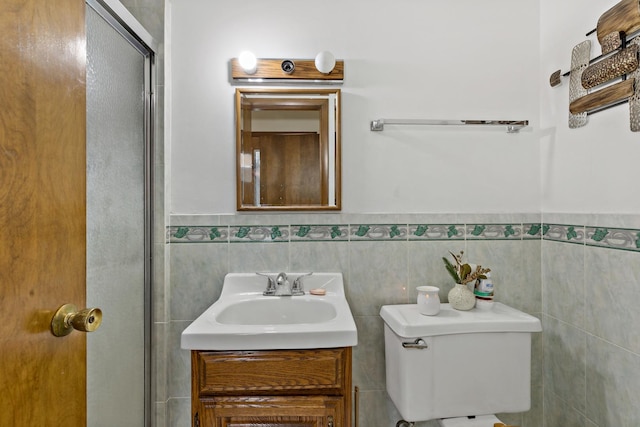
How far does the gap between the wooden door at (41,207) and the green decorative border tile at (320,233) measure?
3.16 feet

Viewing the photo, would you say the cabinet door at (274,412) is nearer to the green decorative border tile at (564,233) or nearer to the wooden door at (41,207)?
the wooden door at (41,207)

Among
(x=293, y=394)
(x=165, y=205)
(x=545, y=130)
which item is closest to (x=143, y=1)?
(x=165, y=205)

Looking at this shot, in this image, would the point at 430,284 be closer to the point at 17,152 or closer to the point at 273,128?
the point at 273,128

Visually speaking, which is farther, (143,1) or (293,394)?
(143,1)

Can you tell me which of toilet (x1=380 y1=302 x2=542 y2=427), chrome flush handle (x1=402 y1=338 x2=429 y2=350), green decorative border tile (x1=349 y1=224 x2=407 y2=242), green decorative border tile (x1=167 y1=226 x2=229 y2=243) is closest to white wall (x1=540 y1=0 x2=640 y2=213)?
toilet (x1=380 y1=302 x2=542 y2=427)

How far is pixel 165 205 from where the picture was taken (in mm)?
1561

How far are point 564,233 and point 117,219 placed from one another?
176 centimetres

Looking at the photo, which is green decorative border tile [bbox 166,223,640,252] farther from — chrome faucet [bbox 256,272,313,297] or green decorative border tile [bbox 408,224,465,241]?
chrome faucet [bbox 256,272,313,297]

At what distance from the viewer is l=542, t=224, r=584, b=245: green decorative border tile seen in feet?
4.78

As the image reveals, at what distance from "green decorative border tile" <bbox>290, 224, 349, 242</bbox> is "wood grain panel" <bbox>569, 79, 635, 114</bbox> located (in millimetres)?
1022

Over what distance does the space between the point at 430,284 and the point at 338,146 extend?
0.74 m

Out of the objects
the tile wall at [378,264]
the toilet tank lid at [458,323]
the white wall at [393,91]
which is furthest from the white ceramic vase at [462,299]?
the white wall at [393,91]

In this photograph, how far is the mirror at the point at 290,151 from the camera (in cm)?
162

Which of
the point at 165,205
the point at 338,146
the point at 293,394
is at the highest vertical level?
the point at 338,146
